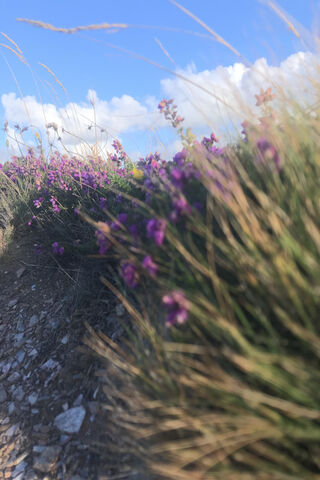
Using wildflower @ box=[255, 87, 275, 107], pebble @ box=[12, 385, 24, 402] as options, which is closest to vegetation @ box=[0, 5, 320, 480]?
wildflower @ box=[255, 87, 275, 107]

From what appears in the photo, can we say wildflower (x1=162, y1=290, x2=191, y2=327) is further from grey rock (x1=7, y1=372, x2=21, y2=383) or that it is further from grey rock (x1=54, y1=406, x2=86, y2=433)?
grey rock (x1=7, y1=372, x2=21, y2=383)

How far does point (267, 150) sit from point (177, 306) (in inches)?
33.9

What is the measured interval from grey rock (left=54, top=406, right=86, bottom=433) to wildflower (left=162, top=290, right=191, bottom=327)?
1.55 metres

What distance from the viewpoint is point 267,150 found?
1.78 m

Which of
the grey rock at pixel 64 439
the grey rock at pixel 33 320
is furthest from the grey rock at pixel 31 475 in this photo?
the grey rock at pixel 33 320

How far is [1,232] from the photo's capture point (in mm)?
5363

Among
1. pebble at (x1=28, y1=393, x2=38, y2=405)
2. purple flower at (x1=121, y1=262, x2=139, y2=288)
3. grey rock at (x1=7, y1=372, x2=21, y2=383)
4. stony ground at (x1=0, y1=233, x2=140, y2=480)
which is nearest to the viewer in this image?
purple flower at (x1=121, y1=262, x2=139, y2=288)

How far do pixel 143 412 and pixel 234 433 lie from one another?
2.28 feet

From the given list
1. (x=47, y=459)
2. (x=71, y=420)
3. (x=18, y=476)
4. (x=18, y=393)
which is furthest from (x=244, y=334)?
(x=18, y=393)

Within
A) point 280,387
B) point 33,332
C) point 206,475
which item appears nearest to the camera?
point 280,387

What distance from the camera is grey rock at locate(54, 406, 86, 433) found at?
2.70 m

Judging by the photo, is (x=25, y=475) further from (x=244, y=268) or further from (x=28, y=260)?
(x=28, y=260)

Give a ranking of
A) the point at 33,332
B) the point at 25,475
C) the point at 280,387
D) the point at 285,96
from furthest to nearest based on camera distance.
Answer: the point at 33,332, the point at 25,475, the point at 285,96, the point at 280,387

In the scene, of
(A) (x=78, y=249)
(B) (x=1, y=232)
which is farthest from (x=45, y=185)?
(A) (x=78, y=249)
